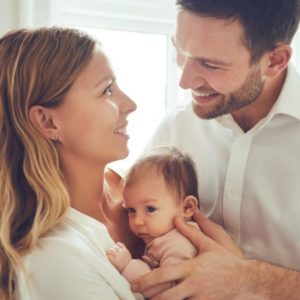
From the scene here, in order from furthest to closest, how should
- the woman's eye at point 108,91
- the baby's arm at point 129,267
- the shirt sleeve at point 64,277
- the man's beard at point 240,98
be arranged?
the man's beard at point 240,98, the woman's eye at point 108,91, the baby's arm at point 129,267, the shirt sleeve at point 64,277

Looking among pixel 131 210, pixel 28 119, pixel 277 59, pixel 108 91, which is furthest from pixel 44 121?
pixel 277 59

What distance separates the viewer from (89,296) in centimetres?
114

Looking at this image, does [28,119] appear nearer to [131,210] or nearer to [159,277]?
[131,210]

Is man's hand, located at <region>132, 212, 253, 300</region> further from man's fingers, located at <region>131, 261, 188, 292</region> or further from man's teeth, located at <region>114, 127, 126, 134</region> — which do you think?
man's teeth, located at <region>114, 127, 126, 134</region>

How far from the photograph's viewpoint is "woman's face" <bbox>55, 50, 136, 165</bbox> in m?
1.32

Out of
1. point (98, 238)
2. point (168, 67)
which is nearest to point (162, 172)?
point (98, 238)

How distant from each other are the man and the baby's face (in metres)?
0.05

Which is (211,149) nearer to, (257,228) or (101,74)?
(257,228)

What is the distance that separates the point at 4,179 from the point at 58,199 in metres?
0.15

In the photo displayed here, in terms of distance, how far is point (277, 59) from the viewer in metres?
1.50

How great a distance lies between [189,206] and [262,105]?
0.38m

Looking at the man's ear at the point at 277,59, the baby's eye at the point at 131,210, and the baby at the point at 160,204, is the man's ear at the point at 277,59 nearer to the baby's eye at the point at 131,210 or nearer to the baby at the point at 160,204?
the baby at the point at 160,204

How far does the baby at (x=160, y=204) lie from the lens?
4.36 feet

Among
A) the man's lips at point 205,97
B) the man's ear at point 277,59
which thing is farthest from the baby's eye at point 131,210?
the man's ear at point 277,59
